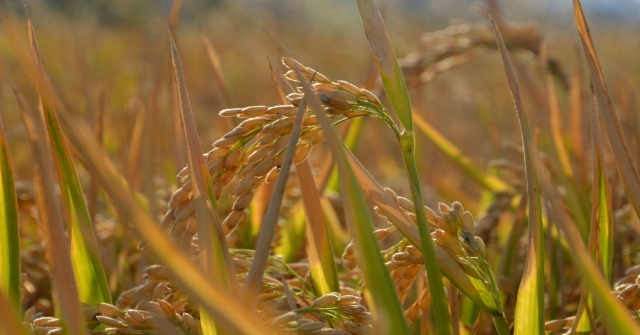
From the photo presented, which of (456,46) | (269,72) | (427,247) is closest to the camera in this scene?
(427,247)

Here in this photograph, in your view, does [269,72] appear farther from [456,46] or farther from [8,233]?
[8,233]

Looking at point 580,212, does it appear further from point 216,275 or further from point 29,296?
point 29,296

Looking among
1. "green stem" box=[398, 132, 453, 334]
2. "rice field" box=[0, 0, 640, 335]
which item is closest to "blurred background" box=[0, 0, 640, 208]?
"rice field" box=[0, 0, 640, 335]

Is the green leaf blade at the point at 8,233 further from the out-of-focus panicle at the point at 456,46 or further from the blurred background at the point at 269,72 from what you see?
the out-of-focus panicle at the point at 456,46

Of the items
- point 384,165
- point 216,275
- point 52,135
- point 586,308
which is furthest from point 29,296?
point 384,165

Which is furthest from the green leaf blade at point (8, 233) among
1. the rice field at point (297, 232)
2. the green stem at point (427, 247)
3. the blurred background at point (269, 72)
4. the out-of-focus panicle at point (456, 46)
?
the out-of-focus panicle at point (456, 46)

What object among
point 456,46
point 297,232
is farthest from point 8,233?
point 456,46

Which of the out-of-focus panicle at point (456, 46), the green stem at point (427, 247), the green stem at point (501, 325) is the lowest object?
the green stem at point (501, 325)

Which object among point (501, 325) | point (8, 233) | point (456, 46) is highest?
point (456, 46)
